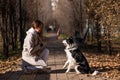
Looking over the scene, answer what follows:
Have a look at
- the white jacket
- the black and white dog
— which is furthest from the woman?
the black and white dog

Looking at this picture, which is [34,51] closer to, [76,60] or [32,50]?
[32,50]

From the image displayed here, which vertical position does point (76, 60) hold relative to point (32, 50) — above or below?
below

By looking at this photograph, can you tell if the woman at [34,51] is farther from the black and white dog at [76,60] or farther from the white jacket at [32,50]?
the black and white dog at [76,60]

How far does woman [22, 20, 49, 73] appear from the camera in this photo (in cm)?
1128

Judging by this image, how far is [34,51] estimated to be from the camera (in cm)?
1142

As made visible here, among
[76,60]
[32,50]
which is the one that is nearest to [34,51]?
[32,50]

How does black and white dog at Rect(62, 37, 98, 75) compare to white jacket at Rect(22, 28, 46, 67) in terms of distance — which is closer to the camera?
black and white dog at Rect(62, 37, 98, 75)

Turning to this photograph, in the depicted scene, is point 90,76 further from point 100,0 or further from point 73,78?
point 100,0

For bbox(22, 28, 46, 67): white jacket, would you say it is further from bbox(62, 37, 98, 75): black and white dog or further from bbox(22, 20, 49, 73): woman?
bbox(62, 37, 98, 75): black and white dog

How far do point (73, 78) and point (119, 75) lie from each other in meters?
1.44

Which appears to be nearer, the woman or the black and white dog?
the black and white dog

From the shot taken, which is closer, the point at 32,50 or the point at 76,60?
the point at 76,60

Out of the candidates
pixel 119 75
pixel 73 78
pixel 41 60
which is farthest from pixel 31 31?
pixel 119 75

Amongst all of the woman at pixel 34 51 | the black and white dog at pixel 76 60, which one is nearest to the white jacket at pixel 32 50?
the woman at pixel 34 51
